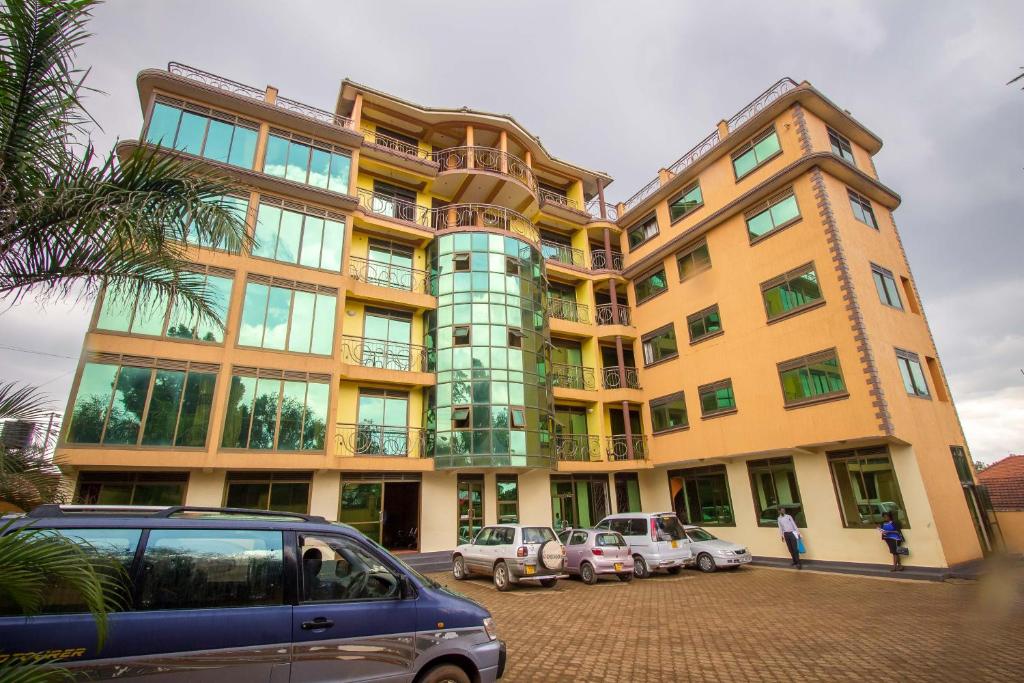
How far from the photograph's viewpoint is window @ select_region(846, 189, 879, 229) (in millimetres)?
18453

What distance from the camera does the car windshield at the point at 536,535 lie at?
13438 millimetres

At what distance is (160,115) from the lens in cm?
1606

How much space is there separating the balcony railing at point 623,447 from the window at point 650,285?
22.4ft

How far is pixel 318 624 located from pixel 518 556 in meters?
9.54

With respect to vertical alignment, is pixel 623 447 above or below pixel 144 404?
below

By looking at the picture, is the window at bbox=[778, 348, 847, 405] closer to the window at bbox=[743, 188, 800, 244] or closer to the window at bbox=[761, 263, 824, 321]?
the window at bbox=[761, 263, 824, 321]

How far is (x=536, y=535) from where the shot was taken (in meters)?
13.6

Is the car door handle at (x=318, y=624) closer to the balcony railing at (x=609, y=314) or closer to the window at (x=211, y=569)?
the window at (x=211, y=569)

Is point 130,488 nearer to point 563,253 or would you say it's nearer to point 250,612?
point 250,612

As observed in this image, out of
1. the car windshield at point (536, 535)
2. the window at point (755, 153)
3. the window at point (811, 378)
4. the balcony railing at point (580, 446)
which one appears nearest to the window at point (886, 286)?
the window at point (811, 378)

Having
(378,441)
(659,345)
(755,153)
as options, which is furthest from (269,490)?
(755,153)

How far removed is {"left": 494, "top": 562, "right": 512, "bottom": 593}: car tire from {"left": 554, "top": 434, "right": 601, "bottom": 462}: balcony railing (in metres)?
8.65

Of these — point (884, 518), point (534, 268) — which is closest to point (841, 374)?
point (884, 518)

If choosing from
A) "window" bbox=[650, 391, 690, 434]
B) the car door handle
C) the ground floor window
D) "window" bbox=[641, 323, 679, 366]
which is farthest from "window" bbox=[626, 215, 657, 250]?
the car door handle
